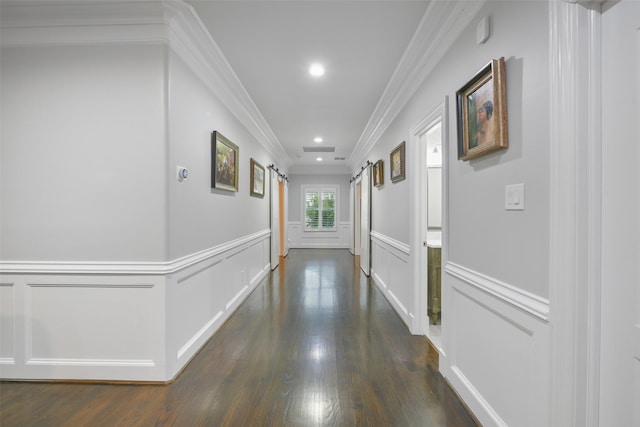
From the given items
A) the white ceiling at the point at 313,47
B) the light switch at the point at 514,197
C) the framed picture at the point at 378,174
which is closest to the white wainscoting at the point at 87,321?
the white ceiling at the point at 313,47

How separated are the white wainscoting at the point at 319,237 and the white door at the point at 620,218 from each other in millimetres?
8012

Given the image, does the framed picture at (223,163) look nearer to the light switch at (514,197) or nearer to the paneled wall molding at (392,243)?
the paneled wall molding at (392,243)

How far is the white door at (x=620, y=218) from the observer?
0.95 meters

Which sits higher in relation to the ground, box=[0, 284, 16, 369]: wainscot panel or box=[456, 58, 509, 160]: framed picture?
box=[456, 58, 509, 160]: framed picture

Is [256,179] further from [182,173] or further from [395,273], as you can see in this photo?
[395,273]

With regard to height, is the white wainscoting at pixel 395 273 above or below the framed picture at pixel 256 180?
below

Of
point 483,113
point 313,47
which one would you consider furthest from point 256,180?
point 483,113

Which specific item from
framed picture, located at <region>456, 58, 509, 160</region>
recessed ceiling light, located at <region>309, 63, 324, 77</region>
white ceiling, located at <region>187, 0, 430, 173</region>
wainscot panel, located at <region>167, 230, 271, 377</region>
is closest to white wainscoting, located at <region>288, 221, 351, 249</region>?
wainscot panel, located at <region>167, 230, 271, 377</region>

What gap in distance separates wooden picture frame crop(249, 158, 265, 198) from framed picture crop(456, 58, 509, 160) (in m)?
3.02

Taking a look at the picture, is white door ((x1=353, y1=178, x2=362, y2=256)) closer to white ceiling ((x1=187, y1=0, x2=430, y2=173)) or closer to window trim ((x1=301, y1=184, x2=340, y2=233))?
window trim ((x1=301, y1=184, x2=340, y2=233))

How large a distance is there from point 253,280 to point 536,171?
12.7 ft

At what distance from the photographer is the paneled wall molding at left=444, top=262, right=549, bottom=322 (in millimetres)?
1204

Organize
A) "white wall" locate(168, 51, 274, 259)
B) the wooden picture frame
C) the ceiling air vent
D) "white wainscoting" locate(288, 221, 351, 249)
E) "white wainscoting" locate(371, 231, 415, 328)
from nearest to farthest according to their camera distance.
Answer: "white wall" locate(168, 51, 274, 259), "white wainscoting" locate(371, 231, 415, 328), the wooden picture frame, the ceiling air vent, "white wainscoting" locate(288, 221, 351, 249)

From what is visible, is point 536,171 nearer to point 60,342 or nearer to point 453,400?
point 453,400
